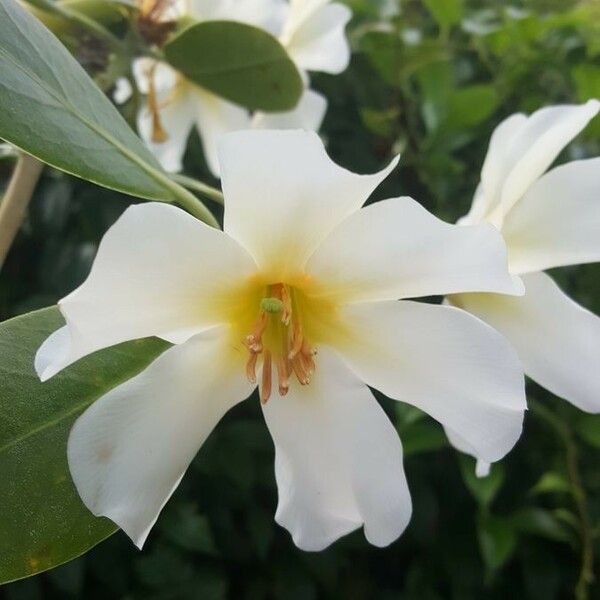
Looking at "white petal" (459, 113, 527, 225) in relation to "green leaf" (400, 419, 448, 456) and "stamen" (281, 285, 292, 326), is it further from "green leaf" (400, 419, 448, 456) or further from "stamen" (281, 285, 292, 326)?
"green leaf" (400, 419, 448, 456)

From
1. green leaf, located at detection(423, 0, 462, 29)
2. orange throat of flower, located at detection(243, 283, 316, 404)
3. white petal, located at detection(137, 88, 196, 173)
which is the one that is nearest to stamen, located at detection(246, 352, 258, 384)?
orange throat of flower, located at detection(243, 283, 316, 404)

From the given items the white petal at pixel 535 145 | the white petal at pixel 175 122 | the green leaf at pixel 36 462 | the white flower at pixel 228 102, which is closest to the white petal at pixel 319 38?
the white flower at pixel 228 102

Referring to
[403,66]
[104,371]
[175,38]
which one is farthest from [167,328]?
[403,66]

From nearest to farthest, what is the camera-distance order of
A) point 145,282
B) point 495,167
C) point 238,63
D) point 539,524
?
point 145,282 < point 495,167 < point 238,63 < point 539,524

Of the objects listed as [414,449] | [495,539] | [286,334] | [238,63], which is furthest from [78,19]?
[495,539]

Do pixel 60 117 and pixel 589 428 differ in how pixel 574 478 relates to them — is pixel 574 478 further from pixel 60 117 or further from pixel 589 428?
pixel 60 117
